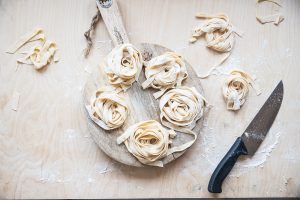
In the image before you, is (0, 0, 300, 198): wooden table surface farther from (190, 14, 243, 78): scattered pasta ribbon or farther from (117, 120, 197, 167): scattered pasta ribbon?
(117, 120, 197, 167): scattered pasta ribbon

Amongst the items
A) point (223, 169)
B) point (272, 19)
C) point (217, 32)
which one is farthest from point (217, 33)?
point (223, 169)

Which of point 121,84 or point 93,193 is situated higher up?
point 121,84

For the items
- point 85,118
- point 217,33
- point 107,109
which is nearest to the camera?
point 107,109

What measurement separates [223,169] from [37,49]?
1.09m

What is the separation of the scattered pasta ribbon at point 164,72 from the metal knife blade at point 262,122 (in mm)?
431

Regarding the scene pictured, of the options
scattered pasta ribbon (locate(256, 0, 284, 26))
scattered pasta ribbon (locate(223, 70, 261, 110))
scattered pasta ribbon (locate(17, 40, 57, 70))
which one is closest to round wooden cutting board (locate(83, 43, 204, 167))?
scattered pasta ribbon (locate(223, 70, 261, 110))

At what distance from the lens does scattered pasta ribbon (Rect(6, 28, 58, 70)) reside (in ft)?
7.16

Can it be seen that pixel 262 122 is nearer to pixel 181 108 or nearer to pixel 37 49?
pixel 181 108

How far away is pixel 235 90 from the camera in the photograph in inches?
86.6

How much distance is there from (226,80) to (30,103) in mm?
985

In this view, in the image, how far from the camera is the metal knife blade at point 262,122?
218 centimetres

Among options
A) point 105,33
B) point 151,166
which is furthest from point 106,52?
point 151,166

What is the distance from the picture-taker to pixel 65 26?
2.22m

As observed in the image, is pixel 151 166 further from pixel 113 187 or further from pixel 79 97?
pixel 79 97
